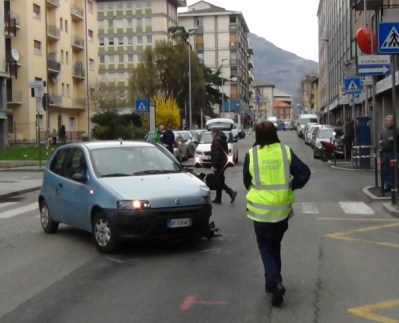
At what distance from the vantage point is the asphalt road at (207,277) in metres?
6.23

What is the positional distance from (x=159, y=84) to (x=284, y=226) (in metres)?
64.5

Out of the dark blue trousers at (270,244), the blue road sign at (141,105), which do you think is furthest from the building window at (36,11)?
the dark blue trousers at (270,244)

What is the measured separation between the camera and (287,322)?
19.2 feet

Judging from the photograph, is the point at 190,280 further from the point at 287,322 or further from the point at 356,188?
the point at 356,188

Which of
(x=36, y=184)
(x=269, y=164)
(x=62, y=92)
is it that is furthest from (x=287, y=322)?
(x=62, y=92)

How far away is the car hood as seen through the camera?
29.5 feet

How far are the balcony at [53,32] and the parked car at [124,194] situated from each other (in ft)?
175

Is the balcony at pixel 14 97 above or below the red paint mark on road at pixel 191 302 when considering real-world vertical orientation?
above

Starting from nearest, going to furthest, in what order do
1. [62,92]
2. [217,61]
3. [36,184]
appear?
[36,184]
[62,92]
[217,61]

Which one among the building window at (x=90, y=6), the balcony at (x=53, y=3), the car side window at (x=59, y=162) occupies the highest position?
the building window at (x=90, y=6)

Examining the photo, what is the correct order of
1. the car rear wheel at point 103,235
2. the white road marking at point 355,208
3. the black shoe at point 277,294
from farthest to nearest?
the white road marking at point 355,208 → the car rear wheel at point 103,235 → the black shoe at point 277,294

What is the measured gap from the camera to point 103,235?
926cm

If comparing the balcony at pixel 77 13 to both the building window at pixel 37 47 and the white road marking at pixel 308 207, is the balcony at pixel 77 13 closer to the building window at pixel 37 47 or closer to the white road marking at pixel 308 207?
the building window at pixel 37 47

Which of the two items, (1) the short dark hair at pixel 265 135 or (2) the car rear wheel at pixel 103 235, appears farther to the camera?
(2) the car rear wheel at pixel 103 235
